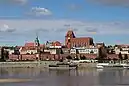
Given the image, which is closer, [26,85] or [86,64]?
[26,85]

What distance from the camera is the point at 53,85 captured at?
60.0 m

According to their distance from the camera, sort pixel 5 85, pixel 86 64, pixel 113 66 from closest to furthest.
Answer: pixel 5 85 → pixel 113 66 → pixel 86 64

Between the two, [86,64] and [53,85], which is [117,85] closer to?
[53,85]

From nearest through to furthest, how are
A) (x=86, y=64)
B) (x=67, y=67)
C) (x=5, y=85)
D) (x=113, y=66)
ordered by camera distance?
1. (x=5, y=85)
2. (x=67, y=67)
3. (x=113, y=66)
4. (x=86, y=64)

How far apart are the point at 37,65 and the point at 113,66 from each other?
3265cm

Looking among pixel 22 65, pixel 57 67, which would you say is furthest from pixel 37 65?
pixel 57 67

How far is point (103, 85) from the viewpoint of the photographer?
5919 cm

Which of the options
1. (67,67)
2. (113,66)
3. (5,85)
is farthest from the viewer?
(113,66)

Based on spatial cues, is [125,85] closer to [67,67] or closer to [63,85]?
[63,85]

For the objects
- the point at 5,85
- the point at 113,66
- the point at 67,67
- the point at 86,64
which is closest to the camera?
the point at 5,85

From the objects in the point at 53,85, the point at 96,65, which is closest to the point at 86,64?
the point at 96,65

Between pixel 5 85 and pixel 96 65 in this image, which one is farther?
pixel 96 65

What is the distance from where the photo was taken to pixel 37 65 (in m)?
176

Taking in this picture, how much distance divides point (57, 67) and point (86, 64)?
30.9m
